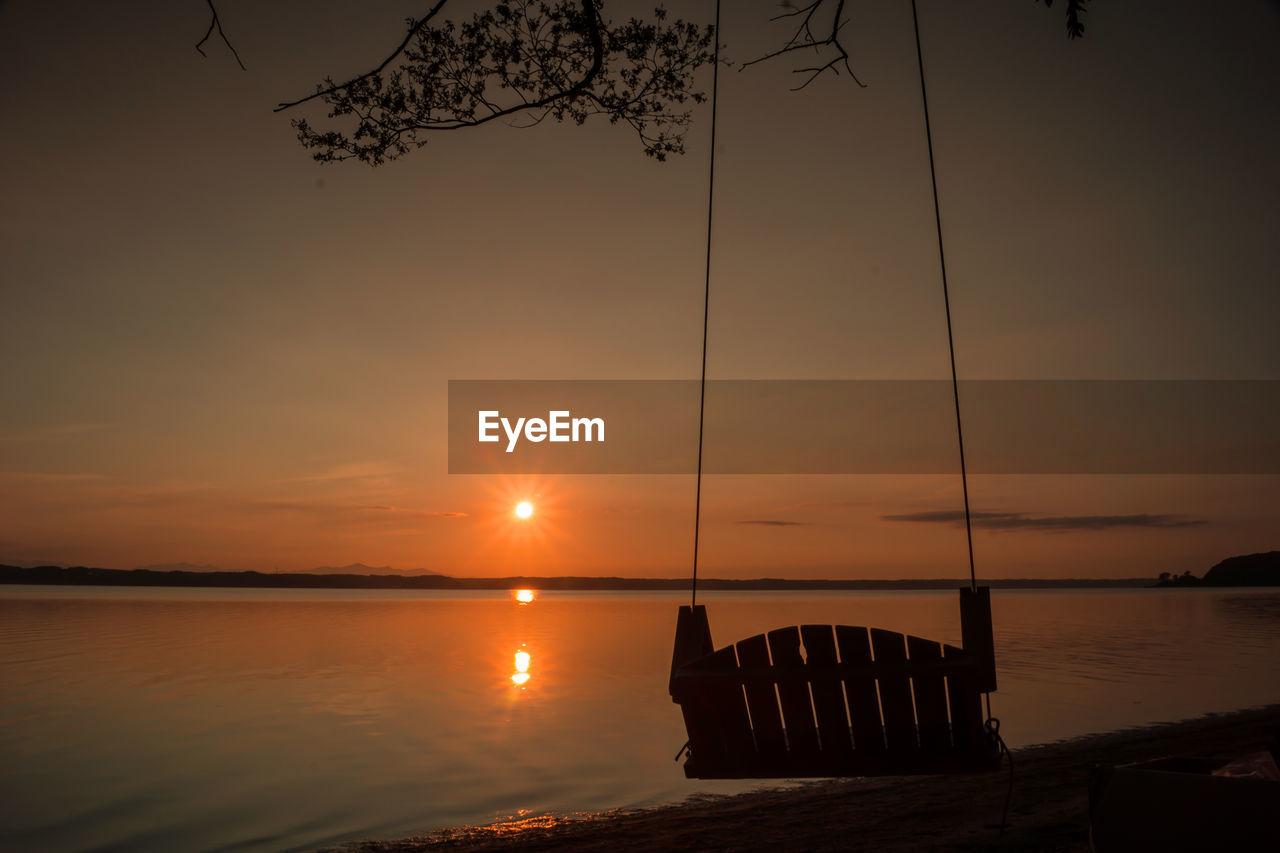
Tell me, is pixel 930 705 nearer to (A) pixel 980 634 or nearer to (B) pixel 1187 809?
(A) pixel 980 634

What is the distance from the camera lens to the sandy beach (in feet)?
26.1

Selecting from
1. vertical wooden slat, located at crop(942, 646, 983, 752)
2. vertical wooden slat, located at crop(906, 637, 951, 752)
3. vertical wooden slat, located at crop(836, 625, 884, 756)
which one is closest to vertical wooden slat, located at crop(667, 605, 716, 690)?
vertical wooden slat, located at crop(836, 625, 884, 756)

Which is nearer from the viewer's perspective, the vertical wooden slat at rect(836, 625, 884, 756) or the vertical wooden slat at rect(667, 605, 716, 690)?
the vertical wooden slat at rect(836, 625, 884, 756)

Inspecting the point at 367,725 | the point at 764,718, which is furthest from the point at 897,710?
the point at 367,725

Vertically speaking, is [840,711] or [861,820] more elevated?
[840,711]

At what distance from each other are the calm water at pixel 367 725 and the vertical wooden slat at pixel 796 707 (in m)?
8.69

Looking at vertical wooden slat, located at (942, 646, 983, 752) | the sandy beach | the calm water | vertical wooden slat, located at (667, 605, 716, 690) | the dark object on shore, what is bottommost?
the calm water

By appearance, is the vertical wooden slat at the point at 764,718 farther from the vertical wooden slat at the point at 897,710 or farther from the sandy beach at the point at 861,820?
the sandy beach at the point at 861,820

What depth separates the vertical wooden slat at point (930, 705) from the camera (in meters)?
4.29

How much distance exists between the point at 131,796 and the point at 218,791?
1254 mm

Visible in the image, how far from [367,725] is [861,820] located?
1375cm

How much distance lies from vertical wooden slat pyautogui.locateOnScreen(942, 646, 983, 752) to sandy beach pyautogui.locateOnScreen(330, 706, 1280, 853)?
3.52 meters

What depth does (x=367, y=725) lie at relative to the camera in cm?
1934

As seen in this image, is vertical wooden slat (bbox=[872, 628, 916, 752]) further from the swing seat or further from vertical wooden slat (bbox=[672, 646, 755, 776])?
vertical wooden slat (bbox=[672, 646, 755, 776])
